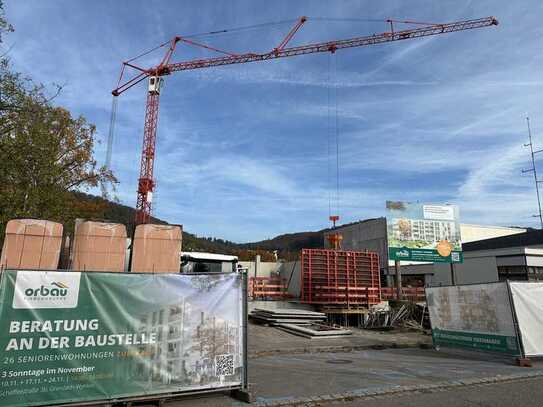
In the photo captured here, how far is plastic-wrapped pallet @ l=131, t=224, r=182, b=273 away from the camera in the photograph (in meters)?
8.50

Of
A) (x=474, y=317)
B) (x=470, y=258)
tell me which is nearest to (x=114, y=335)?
(x=474, y=317)

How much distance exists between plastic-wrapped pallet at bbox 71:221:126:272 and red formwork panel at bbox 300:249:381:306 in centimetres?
1477

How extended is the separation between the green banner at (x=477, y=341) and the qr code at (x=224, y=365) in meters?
7.71

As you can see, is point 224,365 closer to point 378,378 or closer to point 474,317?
point 378,378

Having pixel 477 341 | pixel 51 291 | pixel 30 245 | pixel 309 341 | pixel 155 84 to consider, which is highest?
pixel 155 84

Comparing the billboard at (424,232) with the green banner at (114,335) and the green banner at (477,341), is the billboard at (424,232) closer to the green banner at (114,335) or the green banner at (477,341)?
the green banner at (477,341)

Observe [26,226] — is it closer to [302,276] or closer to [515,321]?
[515,321]

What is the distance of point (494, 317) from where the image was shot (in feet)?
35.0

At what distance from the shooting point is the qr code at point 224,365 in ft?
20.9

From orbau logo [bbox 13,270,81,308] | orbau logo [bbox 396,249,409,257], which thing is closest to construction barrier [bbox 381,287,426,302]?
orbau logo [bbox 396,249,409,257]

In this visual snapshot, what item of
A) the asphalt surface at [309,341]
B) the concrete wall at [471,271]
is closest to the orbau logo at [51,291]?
the asphalt surface at [309,341]

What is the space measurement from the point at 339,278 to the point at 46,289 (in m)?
18.9

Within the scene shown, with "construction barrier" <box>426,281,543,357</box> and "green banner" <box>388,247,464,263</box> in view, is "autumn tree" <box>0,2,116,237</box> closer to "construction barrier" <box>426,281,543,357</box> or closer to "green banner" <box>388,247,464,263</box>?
"construction barrier" <box>426,281,543,357</box>

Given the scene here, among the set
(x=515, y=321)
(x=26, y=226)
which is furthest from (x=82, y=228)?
(x=515, y=321)
